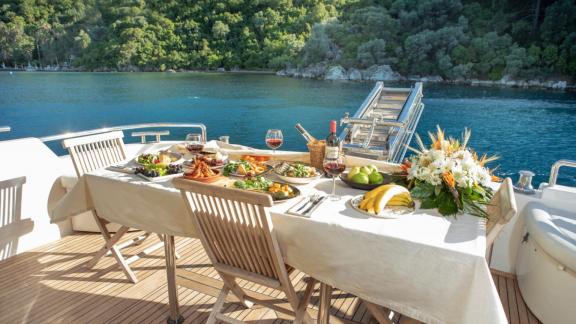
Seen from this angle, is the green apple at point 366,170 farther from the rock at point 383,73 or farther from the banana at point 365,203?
the rock at point 383,73

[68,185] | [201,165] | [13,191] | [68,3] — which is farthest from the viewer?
[68,3]

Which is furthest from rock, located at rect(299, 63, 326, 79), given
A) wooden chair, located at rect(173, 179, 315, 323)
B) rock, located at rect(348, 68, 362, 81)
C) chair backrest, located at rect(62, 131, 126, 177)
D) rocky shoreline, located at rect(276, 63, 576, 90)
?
wooden chair, located at rect(173, 179, 315, 323)

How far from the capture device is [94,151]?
2268mm

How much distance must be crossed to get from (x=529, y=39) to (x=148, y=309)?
1731 inches

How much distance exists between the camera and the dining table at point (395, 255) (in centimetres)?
104

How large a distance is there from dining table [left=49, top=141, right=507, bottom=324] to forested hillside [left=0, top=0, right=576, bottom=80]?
3893cm

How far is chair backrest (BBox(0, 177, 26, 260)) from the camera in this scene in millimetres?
2383

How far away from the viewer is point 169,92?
110 feet

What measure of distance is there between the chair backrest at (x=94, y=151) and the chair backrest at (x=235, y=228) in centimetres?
111

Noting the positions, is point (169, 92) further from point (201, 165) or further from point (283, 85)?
point (201, 165)

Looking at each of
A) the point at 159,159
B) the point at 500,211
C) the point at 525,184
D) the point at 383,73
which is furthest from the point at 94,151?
the point at 383,73

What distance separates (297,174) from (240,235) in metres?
0.45

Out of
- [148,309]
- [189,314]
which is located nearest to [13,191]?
[148,309]

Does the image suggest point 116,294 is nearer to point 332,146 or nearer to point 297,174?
point 297,174
